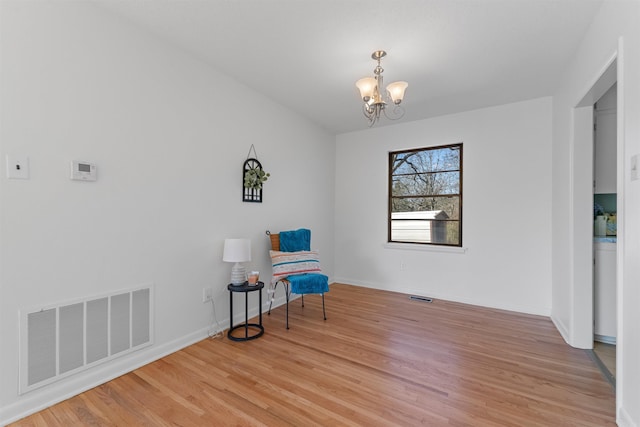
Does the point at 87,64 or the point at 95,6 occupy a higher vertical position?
the point at 95,6

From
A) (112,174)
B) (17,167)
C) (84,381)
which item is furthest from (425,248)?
(17,167)

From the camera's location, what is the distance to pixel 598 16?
192 centimetres

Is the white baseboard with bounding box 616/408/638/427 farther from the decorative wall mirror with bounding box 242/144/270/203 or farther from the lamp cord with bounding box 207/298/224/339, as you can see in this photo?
the decorative wall mirror with bounding box 242/144/270/203

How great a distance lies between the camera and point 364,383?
1949mm

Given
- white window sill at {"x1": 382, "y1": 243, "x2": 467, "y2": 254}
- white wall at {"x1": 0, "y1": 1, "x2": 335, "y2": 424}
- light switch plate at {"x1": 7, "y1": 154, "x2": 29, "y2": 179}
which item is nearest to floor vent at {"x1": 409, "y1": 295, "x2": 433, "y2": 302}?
white window sill at {"x1": 382, "y1": 243, "x2": 467, "y2": 254}

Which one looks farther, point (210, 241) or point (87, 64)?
point (210, 241)

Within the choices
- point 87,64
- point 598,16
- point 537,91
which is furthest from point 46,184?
point 537,91

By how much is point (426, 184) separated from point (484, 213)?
0.87m

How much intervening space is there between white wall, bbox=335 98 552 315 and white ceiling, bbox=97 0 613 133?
1.74 feet

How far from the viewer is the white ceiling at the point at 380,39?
1928mm

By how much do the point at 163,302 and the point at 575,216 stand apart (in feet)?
11.9

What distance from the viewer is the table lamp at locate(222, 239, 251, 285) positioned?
2.60 meters

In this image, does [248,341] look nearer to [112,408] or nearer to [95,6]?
[112,408]

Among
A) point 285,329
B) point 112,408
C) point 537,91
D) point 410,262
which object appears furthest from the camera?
point 410,262
